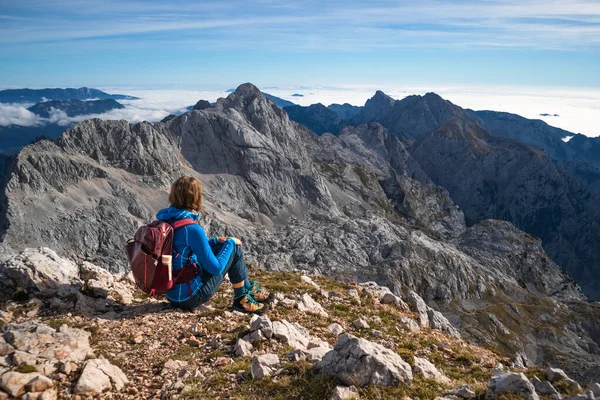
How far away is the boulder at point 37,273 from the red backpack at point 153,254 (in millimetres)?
4758

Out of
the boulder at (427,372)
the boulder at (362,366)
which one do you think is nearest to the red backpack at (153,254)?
the boulder at (362,366)

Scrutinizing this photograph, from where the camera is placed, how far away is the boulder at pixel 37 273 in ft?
45.3

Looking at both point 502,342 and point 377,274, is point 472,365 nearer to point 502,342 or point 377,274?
point 377,274

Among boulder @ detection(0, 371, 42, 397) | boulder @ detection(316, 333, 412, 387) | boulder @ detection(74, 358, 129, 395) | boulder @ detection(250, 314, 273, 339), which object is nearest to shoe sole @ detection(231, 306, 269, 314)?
boulder @ detection(250, 314, 273, 339)

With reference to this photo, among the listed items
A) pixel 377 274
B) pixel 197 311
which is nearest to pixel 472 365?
pixel 197 311

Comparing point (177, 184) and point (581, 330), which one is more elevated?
point (177, 184)

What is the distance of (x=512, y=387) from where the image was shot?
7656 mm

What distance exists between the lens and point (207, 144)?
169 m

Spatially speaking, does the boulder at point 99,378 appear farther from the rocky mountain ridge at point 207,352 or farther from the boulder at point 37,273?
the boulder at point 37,273

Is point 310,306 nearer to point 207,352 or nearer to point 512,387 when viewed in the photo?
point 207,352

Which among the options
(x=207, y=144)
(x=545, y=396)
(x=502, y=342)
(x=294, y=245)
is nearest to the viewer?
(x=545, y=396)

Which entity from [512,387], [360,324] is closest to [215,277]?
[360,324]

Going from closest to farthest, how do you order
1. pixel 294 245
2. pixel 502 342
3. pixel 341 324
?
pixel 341 324 < pixel 502 342 < pixel 294 245

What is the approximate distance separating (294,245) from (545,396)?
129m
